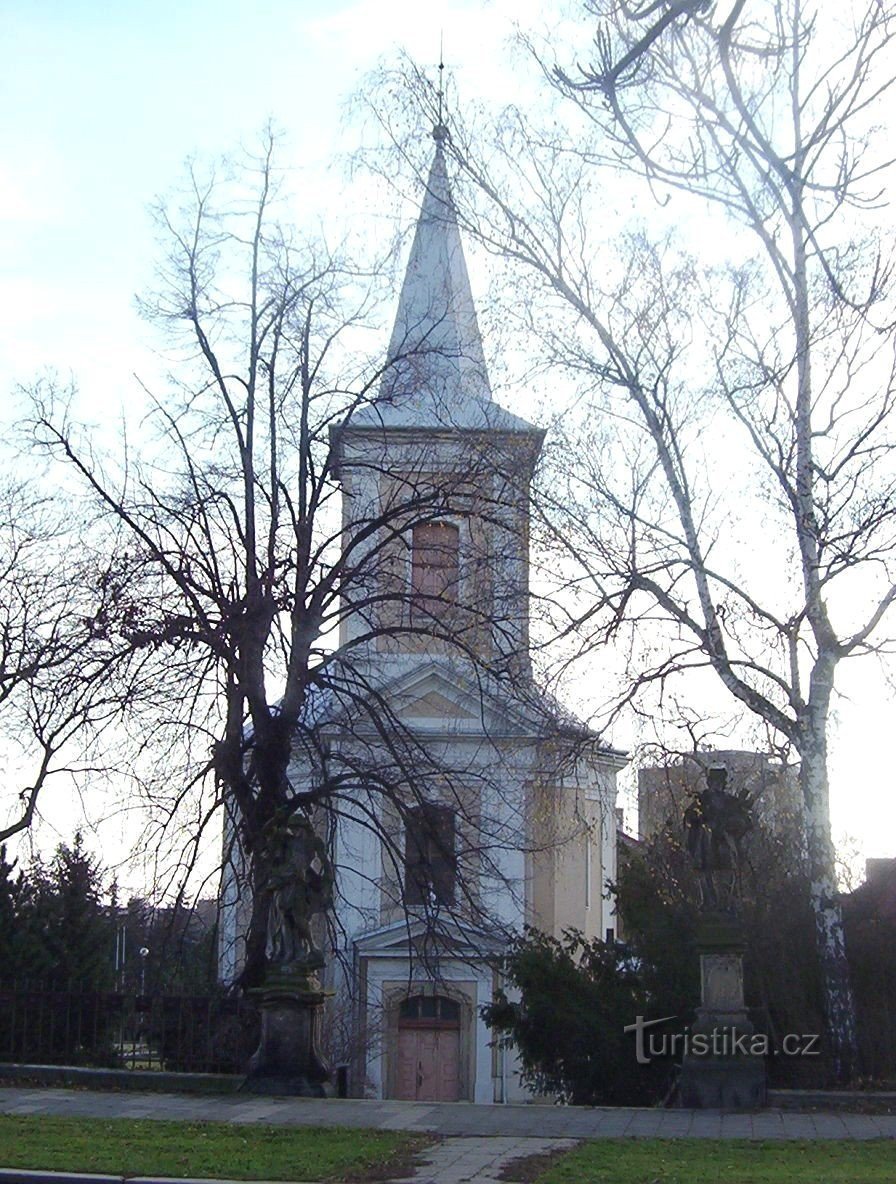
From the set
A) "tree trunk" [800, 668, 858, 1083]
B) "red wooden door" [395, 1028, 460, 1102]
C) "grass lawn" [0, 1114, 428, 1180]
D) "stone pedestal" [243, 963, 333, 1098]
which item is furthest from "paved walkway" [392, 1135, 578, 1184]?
"red wooden door" [395, 1028, 460, 1102]

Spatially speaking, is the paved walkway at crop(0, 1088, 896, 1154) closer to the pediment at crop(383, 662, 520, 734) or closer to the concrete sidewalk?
the concrete sidewalk

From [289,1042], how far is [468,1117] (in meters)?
3.01

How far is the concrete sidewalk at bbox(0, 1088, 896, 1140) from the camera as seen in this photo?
13789 mm

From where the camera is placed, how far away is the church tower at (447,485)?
2125cm

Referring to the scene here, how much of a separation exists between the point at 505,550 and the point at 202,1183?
1196 cm

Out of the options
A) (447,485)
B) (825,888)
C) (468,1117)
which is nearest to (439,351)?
(447,485)

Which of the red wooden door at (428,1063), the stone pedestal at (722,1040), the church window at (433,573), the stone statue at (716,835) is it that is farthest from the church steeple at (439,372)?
the red wooden door at (428,1063)

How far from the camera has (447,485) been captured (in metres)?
21.9

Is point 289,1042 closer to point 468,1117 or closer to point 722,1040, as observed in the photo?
point 468,1117

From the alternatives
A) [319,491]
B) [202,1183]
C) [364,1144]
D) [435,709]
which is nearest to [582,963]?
[319,491]

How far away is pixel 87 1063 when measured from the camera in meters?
19.4

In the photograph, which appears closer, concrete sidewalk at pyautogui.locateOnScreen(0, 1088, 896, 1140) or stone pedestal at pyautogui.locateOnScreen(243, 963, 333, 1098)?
concrete sidewalk at pyautogui.locateOnScreen(0, 1088, 896, 1140)

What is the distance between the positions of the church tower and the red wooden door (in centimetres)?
1318

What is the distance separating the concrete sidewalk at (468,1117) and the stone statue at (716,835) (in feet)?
8.92
